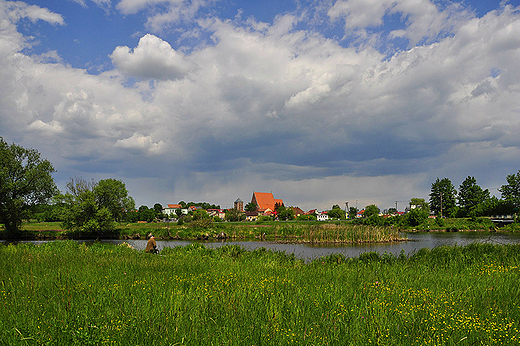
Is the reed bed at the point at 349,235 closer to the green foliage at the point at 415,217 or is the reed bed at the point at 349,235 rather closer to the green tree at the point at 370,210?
the green foliage at the point at 415,217

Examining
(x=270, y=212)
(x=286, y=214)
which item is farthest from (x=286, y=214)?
(x=270, y=212)

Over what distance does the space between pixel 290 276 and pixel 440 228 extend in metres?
78.4

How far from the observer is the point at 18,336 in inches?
173

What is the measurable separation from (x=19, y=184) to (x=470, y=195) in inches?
4561

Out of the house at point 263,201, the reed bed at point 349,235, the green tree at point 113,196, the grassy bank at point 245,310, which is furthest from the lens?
the house at point 263,201

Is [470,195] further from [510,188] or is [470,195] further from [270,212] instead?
[270,212]

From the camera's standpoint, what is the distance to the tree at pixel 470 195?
99738mm

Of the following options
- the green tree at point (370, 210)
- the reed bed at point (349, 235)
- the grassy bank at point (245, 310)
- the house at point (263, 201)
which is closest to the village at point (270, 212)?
the house at point (263, 201)

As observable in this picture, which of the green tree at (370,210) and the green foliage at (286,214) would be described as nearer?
the green tree at (370,210)

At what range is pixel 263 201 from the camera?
190 metres

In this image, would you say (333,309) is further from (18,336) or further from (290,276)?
(18,336)

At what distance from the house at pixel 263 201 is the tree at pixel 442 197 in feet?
295

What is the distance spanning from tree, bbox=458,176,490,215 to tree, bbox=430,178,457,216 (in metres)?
2.49

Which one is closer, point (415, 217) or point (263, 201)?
point (415, 217)
